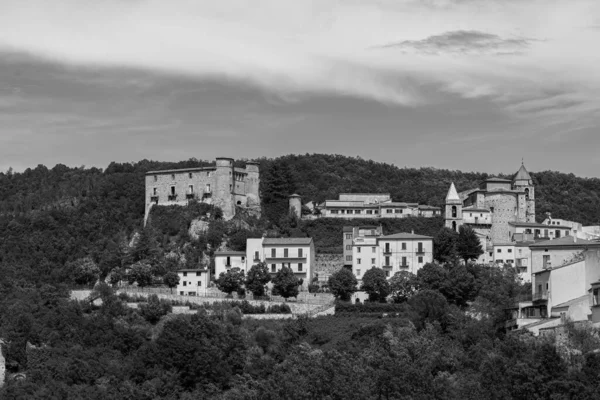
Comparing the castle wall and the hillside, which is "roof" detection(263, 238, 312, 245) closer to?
the hillside

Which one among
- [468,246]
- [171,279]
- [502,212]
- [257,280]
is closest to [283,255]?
[257,280]

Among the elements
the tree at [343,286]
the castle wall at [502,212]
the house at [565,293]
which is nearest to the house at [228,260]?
the tree at [343,286]

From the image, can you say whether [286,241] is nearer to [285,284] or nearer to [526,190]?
[285,284]

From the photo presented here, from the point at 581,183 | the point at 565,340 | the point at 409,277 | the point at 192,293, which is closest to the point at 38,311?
the point at 192,293

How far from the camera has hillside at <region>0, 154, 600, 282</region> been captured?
82250mm

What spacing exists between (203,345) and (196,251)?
20159mm

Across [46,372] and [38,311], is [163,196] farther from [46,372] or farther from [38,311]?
[46,372]

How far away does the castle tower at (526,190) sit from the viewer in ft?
282

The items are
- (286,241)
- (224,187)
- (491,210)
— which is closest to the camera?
(286,241)

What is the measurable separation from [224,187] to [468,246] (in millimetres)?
19129

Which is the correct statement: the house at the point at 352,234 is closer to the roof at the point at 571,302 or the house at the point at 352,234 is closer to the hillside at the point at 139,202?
the hillside at the point at 139,202

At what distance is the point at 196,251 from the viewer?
7956 cm

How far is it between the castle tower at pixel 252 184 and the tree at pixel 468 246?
56.8ft

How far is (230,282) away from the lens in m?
71.6
